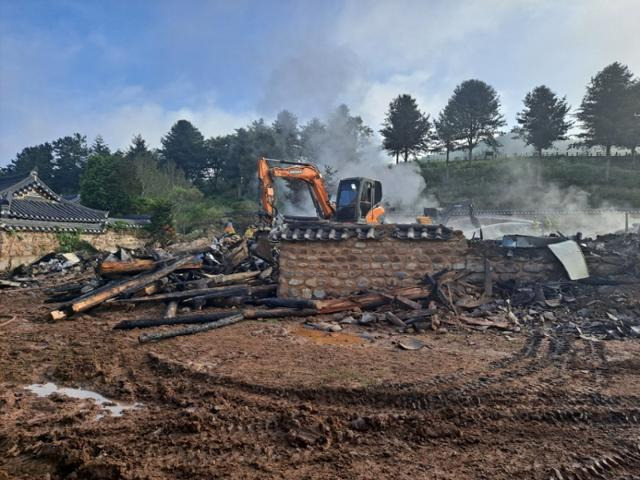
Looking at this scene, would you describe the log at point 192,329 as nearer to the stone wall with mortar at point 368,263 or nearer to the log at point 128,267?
the stone wall with mortar at point 368,263

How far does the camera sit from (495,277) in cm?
819

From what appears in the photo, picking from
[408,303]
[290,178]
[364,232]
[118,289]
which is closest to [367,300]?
[408,303]

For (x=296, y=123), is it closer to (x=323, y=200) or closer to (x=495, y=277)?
(x=323, y=200)

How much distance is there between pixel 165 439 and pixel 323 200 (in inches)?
446

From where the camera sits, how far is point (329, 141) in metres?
37.0

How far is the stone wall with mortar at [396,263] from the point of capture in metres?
8.20

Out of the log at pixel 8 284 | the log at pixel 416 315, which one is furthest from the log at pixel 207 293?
the log at pixel 8 284

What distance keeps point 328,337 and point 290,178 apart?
826cm

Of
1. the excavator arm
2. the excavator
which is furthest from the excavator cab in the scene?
the excavator arm

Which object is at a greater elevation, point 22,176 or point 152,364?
point 22,176

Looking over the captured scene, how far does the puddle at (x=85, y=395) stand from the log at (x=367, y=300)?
4.17 metres

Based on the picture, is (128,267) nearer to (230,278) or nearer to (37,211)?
(230,278)

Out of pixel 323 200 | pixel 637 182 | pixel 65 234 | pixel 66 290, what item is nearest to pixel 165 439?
pixel 66 290

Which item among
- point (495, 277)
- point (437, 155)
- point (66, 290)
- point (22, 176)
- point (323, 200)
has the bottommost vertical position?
point (66, 290)
